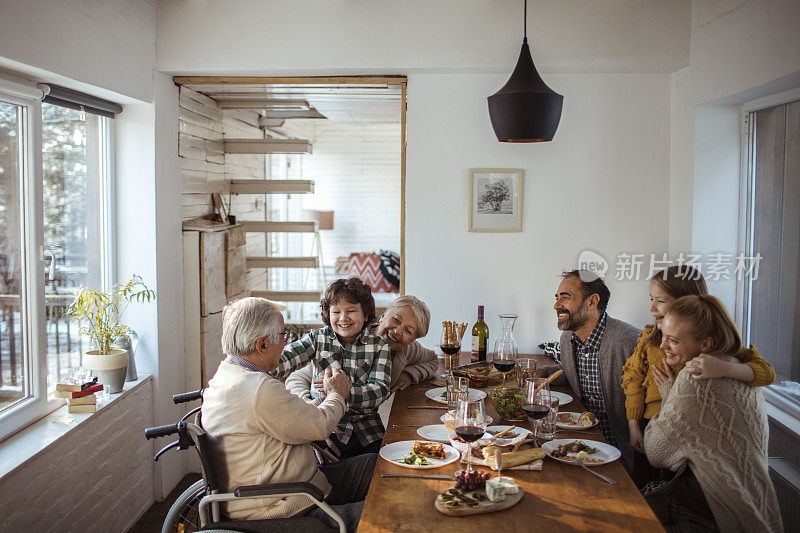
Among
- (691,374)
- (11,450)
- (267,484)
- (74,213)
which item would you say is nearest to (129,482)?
(11,450)

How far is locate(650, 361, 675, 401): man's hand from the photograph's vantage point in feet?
8.47

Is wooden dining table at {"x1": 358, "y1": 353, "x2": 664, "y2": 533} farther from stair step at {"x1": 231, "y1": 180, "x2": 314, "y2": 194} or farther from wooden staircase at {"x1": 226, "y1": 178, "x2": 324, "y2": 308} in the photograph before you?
stair step at {"x1": 231, "y1": 180, "x2": 314, "y2": 194}

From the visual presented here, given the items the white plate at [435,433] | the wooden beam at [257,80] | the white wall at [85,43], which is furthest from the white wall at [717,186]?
the white wall at [85,43]

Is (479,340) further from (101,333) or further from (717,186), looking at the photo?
(101,333)

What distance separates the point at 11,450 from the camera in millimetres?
2938

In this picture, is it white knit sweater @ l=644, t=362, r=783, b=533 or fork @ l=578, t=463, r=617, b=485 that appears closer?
fork @ l=578, t=463, r=617, b=485

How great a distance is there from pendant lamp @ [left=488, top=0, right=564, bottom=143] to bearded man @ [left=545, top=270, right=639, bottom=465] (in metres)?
0.72

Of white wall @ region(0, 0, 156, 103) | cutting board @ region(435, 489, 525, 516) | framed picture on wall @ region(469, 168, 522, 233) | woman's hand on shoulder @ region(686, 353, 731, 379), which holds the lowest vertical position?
cutting board @ region(435, 489, 525, 516)

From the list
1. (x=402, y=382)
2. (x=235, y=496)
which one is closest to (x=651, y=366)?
(x=402, y=382)

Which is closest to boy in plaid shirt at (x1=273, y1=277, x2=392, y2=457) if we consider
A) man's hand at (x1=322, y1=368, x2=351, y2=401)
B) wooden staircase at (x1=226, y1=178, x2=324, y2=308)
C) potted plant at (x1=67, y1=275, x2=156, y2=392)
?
man's hand at (x1=322, y1=368, x2=351, y2=401)

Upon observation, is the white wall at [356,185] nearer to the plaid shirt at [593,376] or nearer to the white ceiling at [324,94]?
the white ceiling at [324,94]

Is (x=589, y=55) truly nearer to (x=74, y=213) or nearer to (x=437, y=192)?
(x=437, y=192)

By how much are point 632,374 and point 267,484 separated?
1.50m

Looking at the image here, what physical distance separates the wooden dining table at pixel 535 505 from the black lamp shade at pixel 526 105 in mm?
1636
